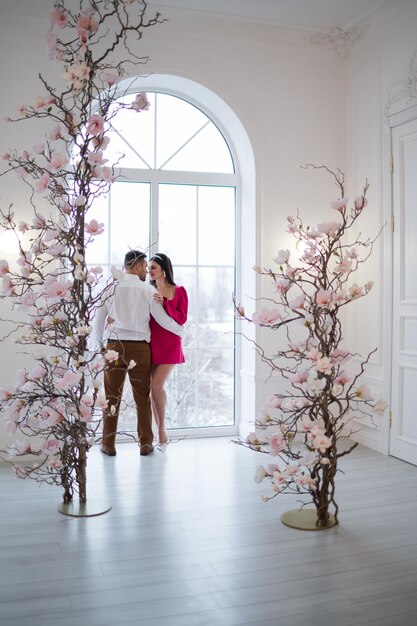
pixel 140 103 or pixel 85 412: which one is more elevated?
pixel 140 103

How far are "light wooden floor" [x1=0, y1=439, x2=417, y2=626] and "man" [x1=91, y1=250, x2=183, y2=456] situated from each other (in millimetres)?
597

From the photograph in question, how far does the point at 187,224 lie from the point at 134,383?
65.2 inches

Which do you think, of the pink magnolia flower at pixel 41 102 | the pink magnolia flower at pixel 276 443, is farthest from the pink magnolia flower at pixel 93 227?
the pink magnolia flower at pixel 276 443

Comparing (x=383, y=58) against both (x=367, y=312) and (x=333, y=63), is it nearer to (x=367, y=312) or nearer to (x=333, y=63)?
(x=333, y=63)

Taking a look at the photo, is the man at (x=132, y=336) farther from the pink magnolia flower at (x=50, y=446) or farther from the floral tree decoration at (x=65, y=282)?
the pink magnolia flower at (x=50, y=446)

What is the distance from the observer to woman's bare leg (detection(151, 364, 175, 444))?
17.4 ft

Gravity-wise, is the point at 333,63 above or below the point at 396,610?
above

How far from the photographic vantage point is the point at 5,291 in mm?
3432

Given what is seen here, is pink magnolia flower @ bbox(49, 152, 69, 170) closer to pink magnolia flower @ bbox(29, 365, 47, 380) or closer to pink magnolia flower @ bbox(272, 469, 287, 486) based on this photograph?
pink magnolia flower @ bbox(29, 365, 47, 380)

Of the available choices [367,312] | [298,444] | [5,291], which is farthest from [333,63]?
[5,291]

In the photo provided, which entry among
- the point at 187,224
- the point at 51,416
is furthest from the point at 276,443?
the point at 187,224

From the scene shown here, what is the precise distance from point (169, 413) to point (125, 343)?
1.12 metres

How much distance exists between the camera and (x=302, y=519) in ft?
11.8

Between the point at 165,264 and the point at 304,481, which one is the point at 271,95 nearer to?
the point at 165,264
